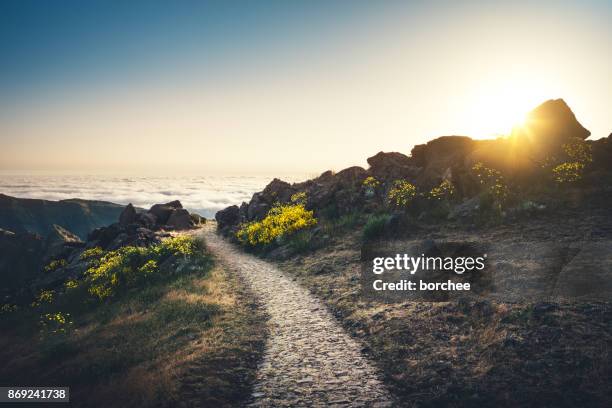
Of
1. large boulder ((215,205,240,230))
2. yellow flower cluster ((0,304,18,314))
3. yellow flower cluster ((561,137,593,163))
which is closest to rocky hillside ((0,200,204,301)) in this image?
yellow flower cluster ((0,304,18,314))

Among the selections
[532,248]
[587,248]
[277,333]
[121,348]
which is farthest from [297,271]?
[587,248]

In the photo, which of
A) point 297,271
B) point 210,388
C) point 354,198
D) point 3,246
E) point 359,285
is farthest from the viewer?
point 3,246

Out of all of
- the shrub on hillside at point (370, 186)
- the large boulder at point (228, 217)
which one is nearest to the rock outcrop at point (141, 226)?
the large boulder at point (228, 217)

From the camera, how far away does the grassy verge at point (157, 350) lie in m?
8.52

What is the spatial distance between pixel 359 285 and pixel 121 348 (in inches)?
381

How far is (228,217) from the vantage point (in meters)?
46.3

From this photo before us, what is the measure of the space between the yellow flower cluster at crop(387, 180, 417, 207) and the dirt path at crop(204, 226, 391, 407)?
39.9 feet

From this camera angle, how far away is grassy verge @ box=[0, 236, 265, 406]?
852 centimetres

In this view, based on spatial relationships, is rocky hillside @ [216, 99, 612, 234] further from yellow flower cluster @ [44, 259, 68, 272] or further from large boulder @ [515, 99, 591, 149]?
yellow flower cluster @ [44, 259, 68, 272]

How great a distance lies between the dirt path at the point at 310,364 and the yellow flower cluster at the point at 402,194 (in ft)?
39.9

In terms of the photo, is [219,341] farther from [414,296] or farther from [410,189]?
[410,189]

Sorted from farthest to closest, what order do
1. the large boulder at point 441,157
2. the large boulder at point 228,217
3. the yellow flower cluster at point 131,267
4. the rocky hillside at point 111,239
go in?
the large boulder at point 228,217
the rocky hillside at point 111,239
the large boulder at point 441,157
the yellow flower cluster at point 131,267

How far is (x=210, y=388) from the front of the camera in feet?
27.2

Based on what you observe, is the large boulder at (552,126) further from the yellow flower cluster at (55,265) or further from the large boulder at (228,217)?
the yellow flower cluster at (55,265)
